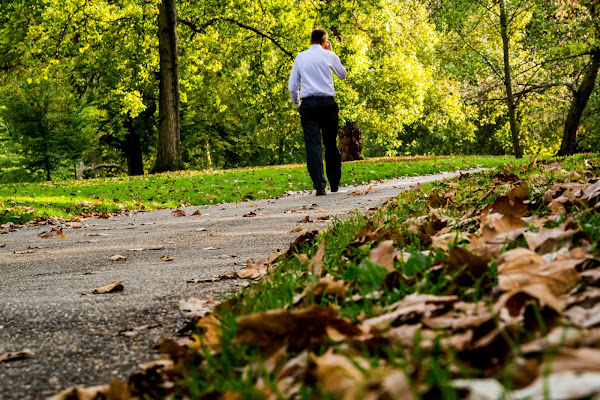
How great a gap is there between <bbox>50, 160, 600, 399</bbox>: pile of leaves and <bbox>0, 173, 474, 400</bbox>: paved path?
0.70ft

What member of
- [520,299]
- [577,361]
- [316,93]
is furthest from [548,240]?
[316,93]

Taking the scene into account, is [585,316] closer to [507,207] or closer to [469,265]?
[469,265]

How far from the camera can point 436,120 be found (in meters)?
27.0

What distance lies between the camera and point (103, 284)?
3115 mm

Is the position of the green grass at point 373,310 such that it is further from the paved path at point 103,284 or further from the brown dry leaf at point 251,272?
the paved path at point 103,284

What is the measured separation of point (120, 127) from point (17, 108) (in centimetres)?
882

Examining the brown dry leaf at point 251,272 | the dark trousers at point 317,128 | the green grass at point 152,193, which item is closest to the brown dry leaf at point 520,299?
the brown dry leaf at point 251,272

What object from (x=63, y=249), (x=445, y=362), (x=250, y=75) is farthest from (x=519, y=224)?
(x=250, y=75)

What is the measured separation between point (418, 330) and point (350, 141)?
25.2 meters

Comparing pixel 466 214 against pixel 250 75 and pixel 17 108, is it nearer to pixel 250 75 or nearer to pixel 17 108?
pixel 250 75

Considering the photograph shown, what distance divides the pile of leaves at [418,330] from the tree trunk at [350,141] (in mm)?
23929

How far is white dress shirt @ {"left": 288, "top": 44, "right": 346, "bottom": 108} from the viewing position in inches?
323

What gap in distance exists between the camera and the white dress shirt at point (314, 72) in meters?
8.21

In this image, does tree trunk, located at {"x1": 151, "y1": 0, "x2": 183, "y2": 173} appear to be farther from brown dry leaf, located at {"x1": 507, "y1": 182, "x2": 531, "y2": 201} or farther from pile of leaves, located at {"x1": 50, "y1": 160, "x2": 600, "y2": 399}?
pile of leaves, located at {"x1": 50, "y1": 160, "x2": 600, "y2": 399}
